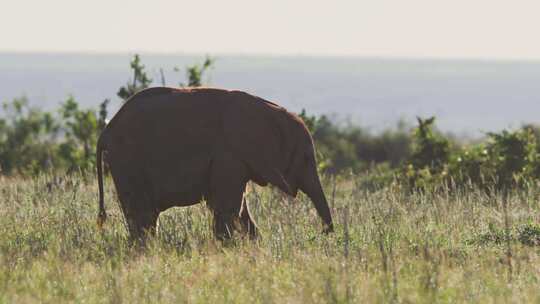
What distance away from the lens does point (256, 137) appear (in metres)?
11.0

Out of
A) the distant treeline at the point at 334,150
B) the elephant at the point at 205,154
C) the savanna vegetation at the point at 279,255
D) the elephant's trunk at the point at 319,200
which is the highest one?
the elephant at the point at 205,154

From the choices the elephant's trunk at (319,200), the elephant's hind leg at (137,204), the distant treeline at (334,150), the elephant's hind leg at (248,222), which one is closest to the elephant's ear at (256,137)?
the elephant's trunk at (319,200)

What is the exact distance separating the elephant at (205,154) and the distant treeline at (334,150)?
12.1 ft

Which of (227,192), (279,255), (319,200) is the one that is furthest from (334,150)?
(279,255)

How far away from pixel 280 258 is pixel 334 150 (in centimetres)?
2810

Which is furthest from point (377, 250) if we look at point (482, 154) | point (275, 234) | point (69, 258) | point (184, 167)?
point (482, 154)

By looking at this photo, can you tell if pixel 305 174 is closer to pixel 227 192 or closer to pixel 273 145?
pixel 273 145

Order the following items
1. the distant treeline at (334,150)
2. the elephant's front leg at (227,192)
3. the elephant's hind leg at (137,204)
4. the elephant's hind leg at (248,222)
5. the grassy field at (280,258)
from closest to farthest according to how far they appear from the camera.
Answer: the grassy field at (280,258)
the elephant's front leg at (227,192)
the elephant's hind leg at (137,204)
the elephant's hind leg at (248,222)
the distant treeline at (334,150)

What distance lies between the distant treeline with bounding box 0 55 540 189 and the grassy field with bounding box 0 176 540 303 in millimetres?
2400

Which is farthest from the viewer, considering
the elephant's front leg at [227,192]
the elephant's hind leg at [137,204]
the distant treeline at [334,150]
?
the distant treeline at [334,150]

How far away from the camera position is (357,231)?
1185cm

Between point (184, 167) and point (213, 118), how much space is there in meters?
0.56

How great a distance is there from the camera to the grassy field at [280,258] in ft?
28.7

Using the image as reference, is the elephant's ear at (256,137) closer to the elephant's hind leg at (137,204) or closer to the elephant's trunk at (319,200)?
the elephant's trunk at (319,200)
